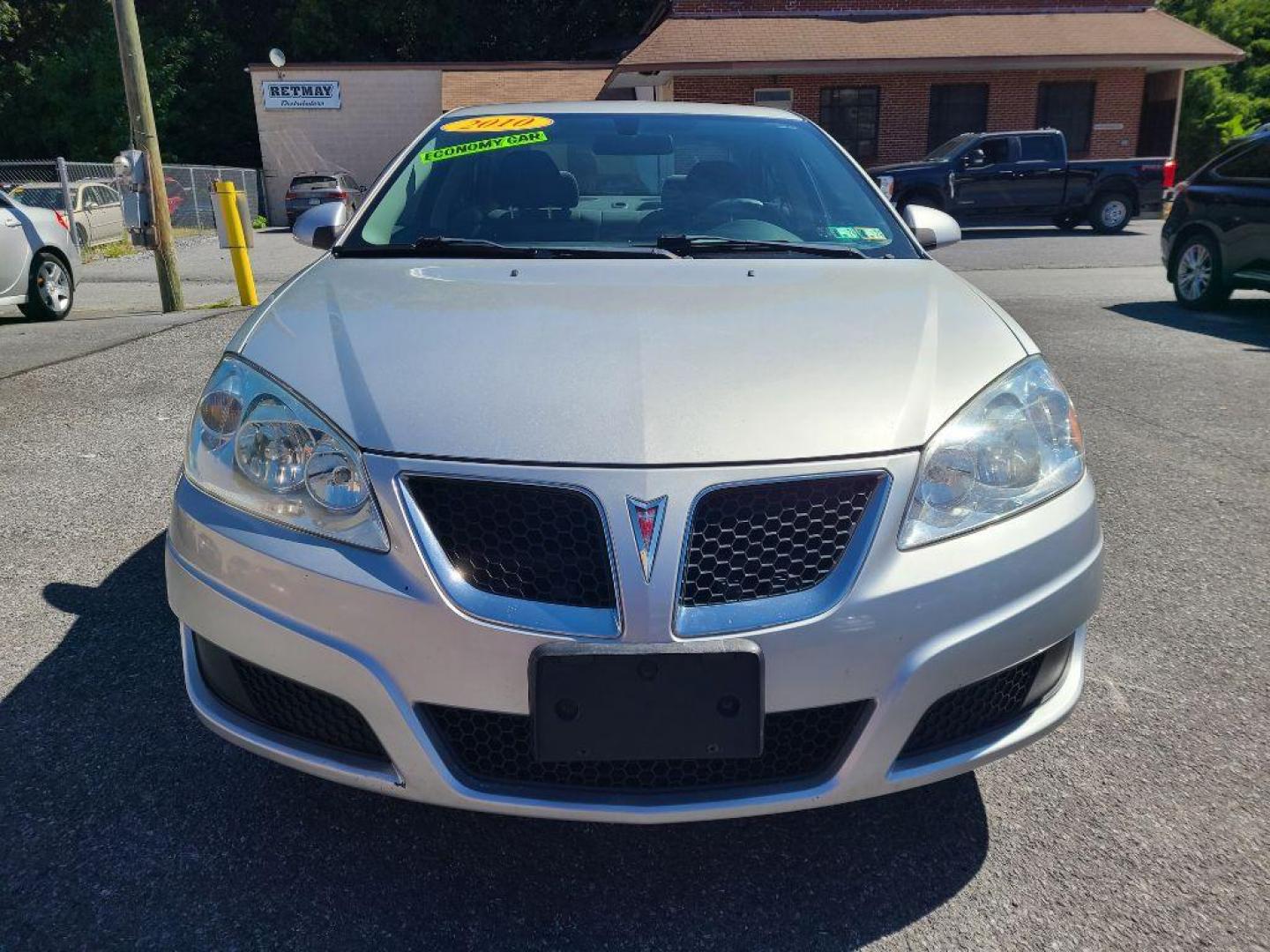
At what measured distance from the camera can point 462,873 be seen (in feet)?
6.71

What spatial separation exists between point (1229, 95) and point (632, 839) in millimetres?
33342

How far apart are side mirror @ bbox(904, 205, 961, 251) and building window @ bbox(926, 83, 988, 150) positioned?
23.9m

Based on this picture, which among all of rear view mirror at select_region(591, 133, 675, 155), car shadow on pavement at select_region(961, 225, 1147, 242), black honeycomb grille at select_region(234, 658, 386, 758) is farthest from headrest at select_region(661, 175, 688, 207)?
car shadow on pavement at select_region(961, 225, 1147, 242)

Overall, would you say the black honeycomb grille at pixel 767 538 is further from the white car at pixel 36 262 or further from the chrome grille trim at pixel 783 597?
the white car at pixel 36 262

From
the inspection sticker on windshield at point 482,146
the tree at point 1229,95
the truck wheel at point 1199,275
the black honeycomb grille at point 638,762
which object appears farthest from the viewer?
the tree at point 1229,95

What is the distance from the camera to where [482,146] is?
11.3ft

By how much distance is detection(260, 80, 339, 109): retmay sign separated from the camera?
3025 cm

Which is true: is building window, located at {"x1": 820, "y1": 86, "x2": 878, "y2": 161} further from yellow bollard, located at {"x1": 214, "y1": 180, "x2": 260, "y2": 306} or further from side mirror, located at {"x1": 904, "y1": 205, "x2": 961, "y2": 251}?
side mirror, located at {"x1": 904, "y1": 205, "x2": 961, "y2": 251}

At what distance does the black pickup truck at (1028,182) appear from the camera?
18719mm

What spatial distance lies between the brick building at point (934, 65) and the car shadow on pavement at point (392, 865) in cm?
2327

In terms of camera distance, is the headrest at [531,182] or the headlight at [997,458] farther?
the headrest at [531,182]

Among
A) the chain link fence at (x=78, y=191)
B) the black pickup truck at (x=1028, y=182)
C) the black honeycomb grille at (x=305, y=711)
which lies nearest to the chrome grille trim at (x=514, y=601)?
the black honeycomb grille at (x=305, y=711)

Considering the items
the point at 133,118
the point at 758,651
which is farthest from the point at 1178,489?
the point at 133,118

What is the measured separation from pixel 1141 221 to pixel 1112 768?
925 inches
